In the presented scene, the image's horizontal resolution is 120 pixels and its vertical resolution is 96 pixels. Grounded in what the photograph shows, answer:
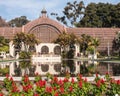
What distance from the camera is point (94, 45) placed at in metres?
71.2

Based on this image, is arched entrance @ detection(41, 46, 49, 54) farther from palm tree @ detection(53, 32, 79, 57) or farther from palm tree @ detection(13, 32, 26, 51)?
palm tree @ detection(13, 32, 26, 51)

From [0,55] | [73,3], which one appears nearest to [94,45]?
[0,55]

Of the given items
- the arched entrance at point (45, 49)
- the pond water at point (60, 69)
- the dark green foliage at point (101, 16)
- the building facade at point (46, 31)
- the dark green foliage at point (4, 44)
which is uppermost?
the dark green foliage at point (101, 16)

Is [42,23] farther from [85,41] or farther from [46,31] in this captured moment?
[85,41]

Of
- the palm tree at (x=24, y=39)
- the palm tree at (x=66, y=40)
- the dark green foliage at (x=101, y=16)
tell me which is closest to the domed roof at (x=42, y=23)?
the palm tree at (x=24, y=39)

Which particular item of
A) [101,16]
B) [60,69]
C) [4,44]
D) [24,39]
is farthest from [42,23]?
[60,69]

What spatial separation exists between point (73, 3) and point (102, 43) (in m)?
20.2

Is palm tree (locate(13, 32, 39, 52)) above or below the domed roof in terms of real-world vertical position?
below

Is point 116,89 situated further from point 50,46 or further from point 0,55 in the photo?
point 50,46

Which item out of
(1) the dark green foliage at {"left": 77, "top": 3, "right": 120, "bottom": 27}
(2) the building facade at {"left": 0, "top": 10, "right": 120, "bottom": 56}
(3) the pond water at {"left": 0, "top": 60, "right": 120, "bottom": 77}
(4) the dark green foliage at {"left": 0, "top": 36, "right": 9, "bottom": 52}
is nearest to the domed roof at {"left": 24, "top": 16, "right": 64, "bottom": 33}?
(2) the building facade at {"left": 0, "top": 10, "right": 120, "bottom": 56}

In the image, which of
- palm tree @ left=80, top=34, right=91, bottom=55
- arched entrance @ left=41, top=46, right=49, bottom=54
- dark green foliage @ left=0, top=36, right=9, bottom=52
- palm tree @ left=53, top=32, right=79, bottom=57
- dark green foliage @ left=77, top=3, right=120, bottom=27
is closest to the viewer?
palm tree @ left=53, top=32, right=79, bottom=57

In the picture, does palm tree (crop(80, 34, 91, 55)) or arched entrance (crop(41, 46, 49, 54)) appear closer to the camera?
palm tree (crop(80, 34, 91, 55))

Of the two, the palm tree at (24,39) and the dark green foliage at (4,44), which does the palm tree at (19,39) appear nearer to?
the palm tree at (24,39)

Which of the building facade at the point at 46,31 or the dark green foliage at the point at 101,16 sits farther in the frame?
the dark green foliage at the point at 101,16
